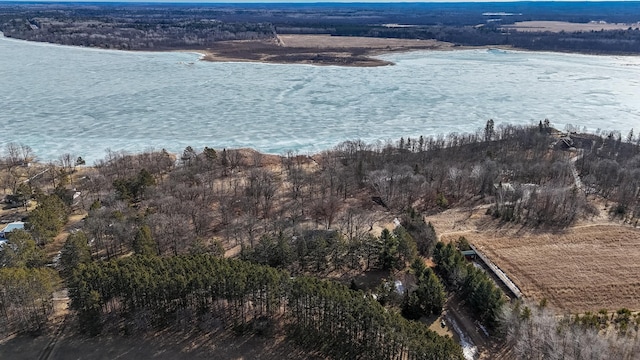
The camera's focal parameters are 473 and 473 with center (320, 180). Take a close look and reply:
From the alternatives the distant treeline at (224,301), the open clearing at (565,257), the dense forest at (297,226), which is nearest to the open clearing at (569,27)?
the dense forest at (297,226)

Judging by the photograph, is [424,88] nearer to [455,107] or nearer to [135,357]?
[455,107]

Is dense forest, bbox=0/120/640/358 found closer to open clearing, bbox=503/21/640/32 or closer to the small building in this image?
the small building

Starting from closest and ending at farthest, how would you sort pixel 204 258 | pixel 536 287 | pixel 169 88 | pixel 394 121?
pixel 204 258
pixel 536 287
pixel 394 121
pixel 169 88

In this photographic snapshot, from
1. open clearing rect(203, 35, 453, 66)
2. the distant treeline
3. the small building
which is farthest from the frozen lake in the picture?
the distant treeline

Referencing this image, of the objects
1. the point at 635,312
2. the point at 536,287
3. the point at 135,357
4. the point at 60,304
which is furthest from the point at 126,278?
the point at 635,312

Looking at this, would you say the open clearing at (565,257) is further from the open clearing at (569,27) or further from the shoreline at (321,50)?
the open clearing at (569,27)
